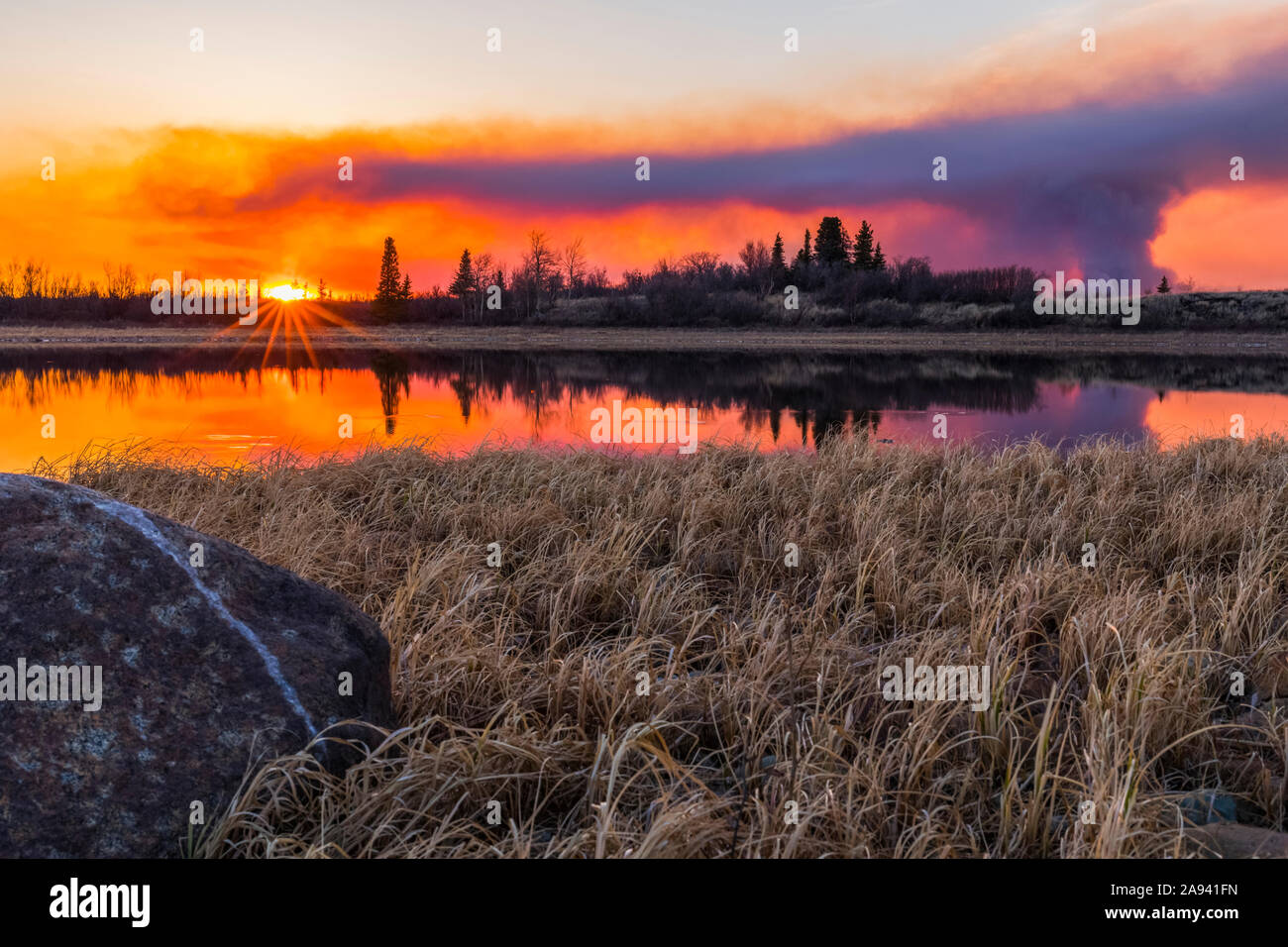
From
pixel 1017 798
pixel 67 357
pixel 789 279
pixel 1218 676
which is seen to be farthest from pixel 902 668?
pixel 789 279

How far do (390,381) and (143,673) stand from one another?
2644 cm

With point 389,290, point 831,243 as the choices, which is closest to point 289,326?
point 389,290

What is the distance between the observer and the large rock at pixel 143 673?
8.82 ft

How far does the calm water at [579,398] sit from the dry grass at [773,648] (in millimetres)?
3168

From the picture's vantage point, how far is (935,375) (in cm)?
3134

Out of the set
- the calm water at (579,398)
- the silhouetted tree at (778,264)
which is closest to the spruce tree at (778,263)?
the silhouetted tree at (778,264)

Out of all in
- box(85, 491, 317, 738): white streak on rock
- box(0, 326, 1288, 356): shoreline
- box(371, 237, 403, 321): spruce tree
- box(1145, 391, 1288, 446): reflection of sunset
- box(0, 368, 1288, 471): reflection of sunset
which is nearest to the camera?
box(85, 491, 317, 738): white streak on rock

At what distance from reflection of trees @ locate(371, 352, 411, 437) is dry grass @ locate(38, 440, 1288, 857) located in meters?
9.02

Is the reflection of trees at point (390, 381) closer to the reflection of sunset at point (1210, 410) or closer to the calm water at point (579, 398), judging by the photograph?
the calm water at point (579, 398)

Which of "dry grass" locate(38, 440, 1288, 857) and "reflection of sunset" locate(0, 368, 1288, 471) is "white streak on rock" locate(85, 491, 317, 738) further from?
"reflection of sunset" locate(0, 368, 1288, 471)

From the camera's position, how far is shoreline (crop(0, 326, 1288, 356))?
50.7 metres

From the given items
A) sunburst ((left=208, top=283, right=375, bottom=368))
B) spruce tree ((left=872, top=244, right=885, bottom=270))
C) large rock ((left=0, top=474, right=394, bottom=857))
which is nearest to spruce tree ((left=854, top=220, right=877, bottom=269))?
spruce tree ((left=872, top=244, right=885, bottom=270))
